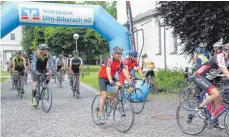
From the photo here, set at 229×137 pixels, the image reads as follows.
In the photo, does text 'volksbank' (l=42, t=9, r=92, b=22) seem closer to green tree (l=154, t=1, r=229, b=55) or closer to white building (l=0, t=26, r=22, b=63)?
green tree (l=154, t=1, r=229, b=55)

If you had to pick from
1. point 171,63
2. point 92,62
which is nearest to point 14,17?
point 171,63

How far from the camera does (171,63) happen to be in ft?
98.8

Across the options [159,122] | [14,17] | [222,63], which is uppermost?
[14,17]

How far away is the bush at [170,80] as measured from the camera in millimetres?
15404

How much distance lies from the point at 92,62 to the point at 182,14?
50266 mm

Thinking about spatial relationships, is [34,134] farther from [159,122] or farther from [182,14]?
[182,14]

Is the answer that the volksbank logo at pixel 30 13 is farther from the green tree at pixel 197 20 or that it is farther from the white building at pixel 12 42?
the white building at pixel 12 42

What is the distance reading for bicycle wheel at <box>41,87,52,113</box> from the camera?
9992 millimetres

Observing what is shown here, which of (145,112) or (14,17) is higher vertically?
(14,17)

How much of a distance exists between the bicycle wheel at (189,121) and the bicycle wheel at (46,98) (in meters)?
4.21

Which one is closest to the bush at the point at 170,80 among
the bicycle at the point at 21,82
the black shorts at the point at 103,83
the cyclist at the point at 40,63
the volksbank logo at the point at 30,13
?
the bicycle at the point at 21,82

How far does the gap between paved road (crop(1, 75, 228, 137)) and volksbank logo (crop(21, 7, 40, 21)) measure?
3.58 meters

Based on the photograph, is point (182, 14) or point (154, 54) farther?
point (154, 54)

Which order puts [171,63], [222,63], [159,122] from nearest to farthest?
[222,63]
[159,122]
[171,63]
